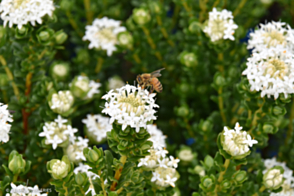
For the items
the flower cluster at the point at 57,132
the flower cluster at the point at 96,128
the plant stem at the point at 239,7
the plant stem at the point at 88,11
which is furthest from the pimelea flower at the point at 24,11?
the plant stem at the point at 239,7

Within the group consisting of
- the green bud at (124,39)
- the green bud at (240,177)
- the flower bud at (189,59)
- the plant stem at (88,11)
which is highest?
the plant stem at (88,11)

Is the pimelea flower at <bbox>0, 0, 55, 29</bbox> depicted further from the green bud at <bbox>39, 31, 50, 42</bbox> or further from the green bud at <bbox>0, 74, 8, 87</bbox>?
the green bud at <bbox>0, 74, 8, 87</bbox>

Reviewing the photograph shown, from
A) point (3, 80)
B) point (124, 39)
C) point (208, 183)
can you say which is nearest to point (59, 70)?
point (3, 80)

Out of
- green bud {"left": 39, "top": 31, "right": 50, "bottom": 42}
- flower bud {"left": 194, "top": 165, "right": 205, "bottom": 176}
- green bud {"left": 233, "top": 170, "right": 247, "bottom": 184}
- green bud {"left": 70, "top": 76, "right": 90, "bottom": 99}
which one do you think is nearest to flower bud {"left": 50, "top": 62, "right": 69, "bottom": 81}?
green bud {"left": 70, "top": 76, "right": 90, "bottom": 99}

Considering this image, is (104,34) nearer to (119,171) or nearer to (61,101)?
(61,101)

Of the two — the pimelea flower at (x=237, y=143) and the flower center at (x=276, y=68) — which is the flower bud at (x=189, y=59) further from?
the pimelea flower at (x=237, y=143)

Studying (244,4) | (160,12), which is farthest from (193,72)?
(244,4)
